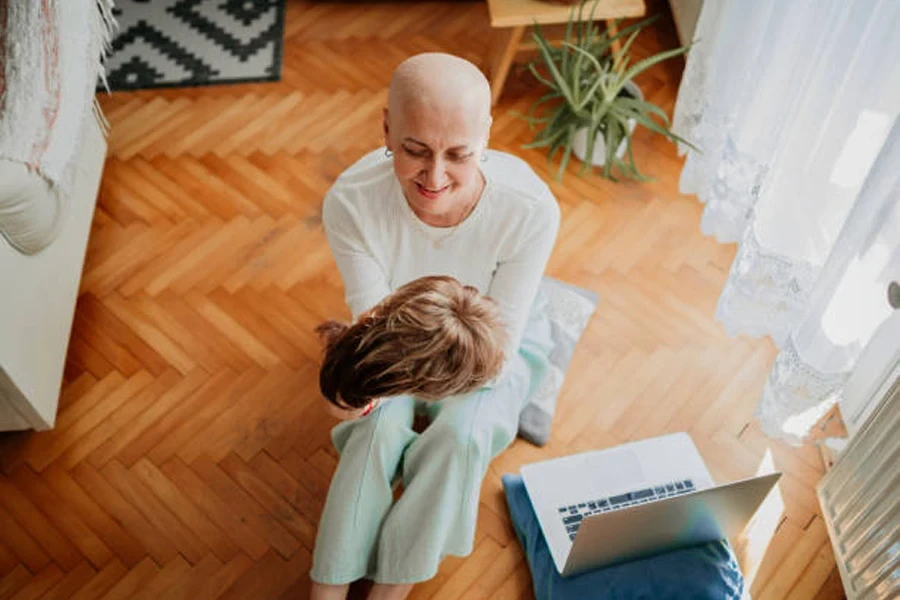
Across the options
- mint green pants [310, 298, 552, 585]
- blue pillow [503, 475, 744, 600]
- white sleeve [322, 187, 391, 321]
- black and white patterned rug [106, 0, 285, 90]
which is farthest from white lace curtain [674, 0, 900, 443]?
black and white patterned rug [106, 0, 285, 90]

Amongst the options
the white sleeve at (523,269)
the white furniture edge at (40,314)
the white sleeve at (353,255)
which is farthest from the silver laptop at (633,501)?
the white furniture edge at (40,314)

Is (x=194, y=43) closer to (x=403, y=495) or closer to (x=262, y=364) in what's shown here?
(x=262, y=364)

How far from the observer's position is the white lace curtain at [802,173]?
4.28ft

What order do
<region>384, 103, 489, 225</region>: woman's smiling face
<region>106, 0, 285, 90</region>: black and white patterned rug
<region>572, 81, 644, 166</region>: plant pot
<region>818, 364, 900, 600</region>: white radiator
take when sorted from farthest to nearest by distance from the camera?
<region>106, 0, 285, 90</region>: black and white patterned rug → <region>572, 81, 644, 166</region>: plant pot → <region>818, 364, 900, 600</region>: white radiator → <region>384, 103, 489, 225</region>: woman's smiling face

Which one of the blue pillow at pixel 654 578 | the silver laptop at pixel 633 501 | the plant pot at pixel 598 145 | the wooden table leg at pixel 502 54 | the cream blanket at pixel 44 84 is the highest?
the cream blanket at pixel 44 84

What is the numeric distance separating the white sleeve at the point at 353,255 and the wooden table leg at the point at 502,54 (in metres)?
0.89

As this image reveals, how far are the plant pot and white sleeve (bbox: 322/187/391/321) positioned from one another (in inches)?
33.2

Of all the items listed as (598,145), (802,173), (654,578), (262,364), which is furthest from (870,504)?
(262,364)

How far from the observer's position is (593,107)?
6.65 feet

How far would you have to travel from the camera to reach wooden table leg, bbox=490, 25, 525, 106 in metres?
2.11

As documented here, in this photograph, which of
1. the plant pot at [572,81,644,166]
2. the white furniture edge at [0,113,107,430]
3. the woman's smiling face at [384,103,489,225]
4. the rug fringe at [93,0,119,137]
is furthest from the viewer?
the plant pot at [572,81,644,166]

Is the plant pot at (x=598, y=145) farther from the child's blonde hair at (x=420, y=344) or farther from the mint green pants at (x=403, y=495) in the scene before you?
the child's blonde hair at (x=420, y=344)

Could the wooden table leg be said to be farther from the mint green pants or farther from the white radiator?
the white radiator

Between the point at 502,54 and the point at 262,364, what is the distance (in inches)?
40.3
